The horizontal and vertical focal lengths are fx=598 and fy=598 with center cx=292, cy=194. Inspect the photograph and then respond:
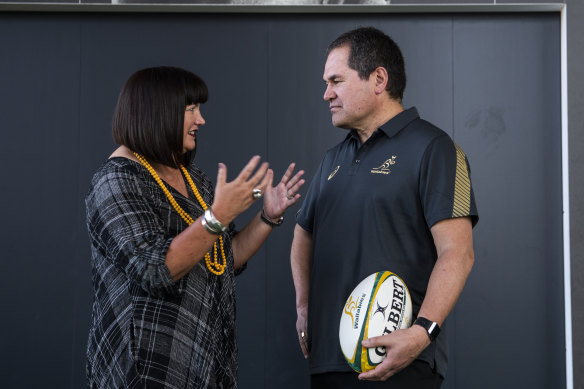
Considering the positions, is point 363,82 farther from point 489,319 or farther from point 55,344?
point 55,344

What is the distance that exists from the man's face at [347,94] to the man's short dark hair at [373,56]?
0.07 feet

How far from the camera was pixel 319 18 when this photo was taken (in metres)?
3.55

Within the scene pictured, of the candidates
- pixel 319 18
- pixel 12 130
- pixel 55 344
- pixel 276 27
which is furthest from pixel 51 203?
pixel 319 18

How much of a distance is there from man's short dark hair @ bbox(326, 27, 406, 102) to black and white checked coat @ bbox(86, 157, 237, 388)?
0.74m

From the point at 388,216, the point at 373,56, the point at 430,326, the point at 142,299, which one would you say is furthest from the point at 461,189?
the point at 142,299

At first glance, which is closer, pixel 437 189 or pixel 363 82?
pixel 437 189

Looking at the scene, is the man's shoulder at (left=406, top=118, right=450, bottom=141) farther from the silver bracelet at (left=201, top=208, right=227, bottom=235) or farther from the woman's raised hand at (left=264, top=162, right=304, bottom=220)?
the silver bracelet at (left=201, top=208, right=227, bottom=235)

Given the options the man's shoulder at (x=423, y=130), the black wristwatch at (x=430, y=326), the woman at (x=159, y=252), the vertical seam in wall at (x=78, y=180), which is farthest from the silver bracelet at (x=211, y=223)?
the vertical seam in wall at (x=78, y=180)

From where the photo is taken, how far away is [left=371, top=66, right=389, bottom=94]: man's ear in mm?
1877

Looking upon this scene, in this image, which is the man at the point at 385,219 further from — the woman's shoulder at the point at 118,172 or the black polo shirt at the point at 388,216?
the woman's shoulder at the point at 118,172

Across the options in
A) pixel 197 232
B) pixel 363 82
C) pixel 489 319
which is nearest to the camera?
pixel 197 232

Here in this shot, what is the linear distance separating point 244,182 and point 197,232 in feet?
0.55

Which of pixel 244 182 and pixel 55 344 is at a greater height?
pixel 244 182

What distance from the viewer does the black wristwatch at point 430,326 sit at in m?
1.52
